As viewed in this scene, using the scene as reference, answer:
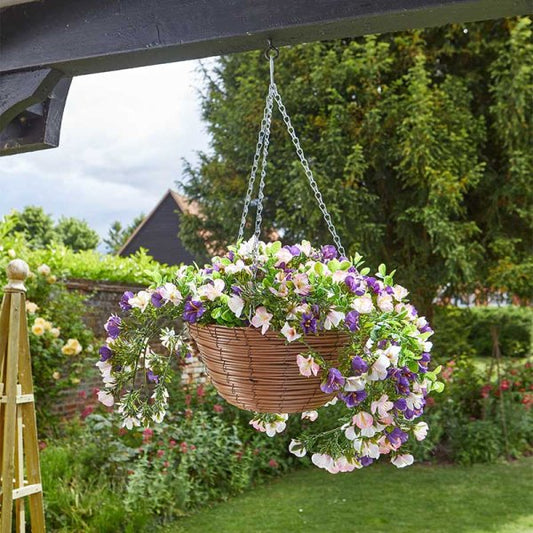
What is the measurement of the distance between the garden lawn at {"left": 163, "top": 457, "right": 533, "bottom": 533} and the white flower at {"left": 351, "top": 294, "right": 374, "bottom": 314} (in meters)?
2.84

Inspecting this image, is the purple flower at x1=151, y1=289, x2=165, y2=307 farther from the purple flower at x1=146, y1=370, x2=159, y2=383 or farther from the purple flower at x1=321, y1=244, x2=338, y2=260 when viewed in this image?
the purple flower at x1=321, y1=244, x2=338, y2=260

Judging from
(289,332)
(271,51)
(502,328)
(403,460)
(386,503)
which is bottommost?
(386,503)

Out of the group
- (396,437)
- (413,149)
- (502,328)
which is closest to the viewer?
(396,437)

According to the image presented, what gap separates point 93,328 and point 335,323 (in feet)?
14.9

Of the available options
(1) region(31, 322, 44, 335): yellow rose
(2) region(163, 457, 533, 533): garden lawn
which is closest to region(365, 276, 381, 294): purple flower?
(2) region(163, 457, 533, 533): garden lawn

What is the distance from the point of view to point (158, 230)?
18234 millimetres

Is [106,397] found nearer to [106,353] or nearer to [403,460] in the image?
[106,353]

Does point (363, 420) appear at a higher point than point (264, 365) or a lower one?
lower

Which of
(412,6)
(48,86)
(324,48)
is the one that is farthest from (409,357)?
(324,48)

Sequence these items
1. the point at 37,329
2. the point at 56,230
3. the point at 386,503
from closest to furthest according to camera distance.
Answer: the point at 37,329, the point at 386,503, the point at 56,230

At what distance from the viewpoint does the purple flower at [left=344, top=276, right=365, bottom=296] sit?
154 centimetres

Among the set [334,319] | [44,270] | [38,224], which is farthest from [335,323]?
[38,224]

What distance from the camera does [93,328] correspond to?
18.6 feet

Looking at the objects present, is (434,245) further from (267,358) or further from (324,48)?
(267,358)
